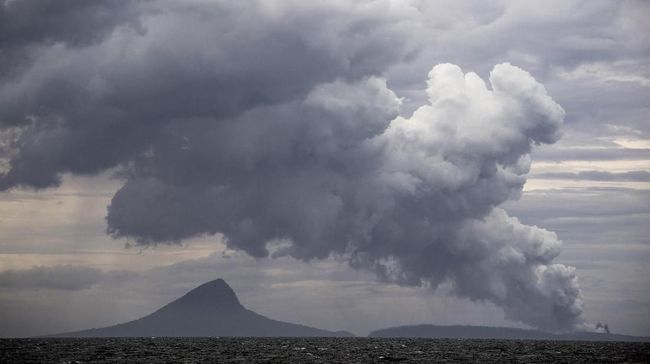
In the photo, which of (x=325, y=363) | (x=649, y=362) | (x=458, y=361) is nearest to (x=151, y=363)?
(x=325, y=363)

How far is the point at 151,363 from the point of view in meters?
121

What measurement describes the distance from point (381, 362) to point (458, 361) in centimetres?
1556

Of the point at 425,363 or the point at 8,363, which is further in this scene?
the point at 425,363

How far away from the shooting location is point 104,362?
12481cm

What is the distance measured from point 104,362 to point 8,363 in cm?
1470

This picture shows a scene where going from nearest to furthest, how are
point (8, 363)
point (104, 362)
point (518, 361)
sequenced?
point (8, 363) → point (104, 362) → point (518, 361)

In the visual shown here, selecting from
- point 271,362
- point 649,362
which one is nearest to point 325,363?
point 271,362

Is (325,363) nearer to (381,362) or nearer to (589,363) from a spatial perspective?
(381,362)

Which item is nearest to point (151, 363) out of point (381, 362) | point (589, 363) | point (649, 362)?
point (381, 362)

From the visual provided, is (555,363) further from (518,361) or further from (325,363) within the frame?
(325,363)

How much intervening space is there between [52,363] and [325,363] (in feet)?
139

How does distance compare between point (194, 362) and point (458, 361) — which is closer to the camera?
point (194, 362)

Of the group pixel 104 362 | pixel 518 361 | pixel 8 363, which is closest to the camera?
pixel 8 363

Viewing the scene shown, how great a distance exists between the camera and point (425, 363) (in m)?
128
